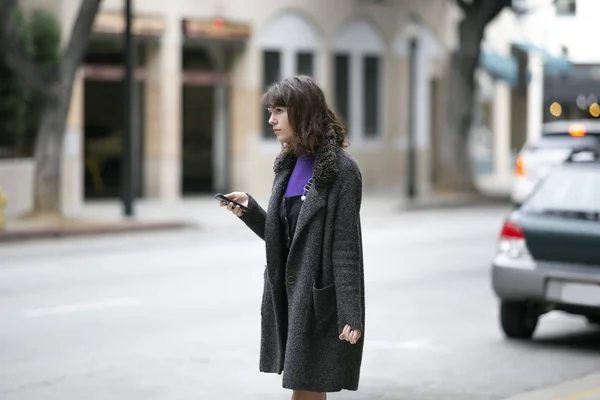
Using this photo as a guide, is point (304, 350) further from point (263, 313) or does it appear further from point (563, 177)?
point (563, 177)

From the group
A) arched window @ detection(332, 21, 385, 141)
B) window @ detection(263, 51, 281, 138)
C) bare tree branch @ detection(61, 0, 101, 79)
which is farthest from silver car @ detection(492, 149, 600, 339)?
arched window @ detection(332, 21, 385, 141)

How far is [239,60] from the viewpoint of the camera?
102 feet

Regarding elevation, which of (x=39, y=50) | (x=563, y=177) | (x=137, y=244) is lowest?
(x=137, y=244)

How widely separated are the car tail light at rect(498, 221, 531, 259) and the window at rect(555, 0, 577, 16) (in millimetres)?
1667

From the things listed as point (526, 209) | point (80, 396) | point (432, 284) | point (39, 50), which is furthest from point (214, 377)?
point (39, 50)

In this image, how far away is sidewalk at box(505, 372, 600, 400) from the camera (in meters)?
8.46

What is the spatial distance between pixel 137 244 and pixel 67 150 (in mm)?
7173

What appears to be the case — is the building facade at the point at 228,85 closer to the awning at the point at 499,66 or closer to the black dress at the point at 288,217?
the awning at the point at 499,66

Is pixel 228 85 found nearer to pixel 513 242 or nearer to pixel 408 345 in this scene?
pixel 408 345

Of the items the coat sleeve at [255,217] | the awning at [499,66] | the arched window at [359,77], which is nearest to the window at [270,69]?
the arched window at [359,77]

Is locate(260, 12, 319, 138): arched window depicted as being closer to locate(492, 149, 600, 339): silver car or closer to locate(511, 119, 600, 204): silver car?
locate(511, 119, 600, 204): silver car

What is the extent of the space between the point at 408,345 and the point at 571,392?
249cm

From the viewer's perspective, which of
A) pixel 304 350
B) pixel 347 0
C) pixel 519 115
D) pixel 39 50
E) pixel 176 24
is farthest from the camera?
pixel 519 115

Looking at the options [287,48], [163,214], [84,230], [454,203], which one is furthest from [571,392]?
[287,48]
